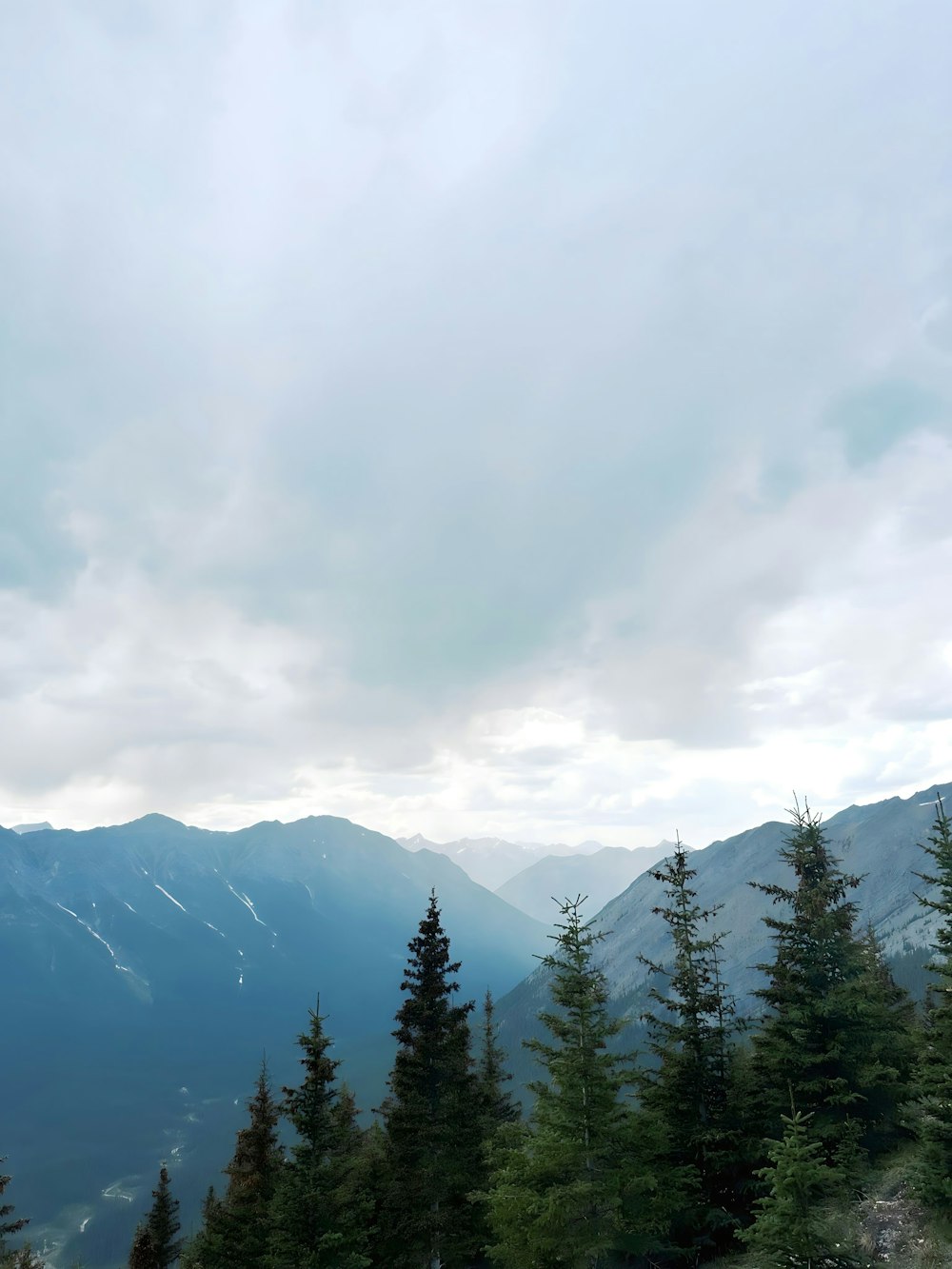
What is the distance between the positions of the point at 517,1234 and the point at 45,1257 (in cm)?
23285

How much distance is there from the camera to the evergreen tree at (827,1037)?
2059 centimetres

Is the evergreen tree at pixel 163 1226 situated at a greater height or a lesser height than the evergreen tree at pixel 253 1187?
lesser

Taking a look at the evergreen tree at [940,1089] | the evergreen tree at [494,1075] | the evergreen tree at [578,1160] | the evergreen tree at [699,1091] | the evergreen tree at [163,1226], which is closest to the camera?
the evergreen tree at [940,1089]

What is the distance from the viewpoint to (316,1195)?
22.1 m

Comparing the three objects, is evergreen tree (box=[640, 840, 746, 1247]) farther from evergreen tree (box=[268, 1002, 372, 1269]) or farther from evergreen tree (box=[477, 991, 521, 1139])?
evergreen tree (box=[477, 991, 521, 1139])

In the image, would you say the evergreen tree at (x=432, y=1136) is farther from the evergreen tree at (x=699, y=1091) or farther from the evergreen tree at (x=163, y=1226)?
the evergreen tree at (x=163, y=1226)

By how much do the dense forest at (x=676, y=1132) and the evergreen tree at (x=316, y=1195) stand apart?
0.23 feet

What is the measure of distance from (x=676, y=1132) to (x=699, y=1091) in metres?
1.51

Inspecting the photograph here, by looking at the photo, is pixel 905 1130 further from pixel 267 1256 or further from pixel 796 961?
pixel 267 1256

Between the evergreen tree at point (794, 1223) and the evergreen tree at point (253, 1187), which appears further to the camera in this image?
the evergreen tree at point (253, 1187)

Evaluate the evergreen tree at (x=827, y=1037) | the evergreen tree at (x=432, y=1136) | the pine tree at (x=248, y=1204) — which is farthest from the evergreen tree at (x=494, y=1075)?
the evergreen tree at (x=827, y=1037)

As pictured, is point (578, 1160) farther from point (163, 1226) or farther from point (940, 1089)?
point (163, 1226)

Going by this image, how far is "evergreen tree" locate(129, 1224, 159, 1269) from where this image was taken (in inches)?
1674

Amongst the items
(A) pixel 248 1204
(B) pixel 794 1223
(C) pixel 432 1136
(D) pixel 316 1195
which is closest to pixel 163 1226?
(A) pixel 248 1204
